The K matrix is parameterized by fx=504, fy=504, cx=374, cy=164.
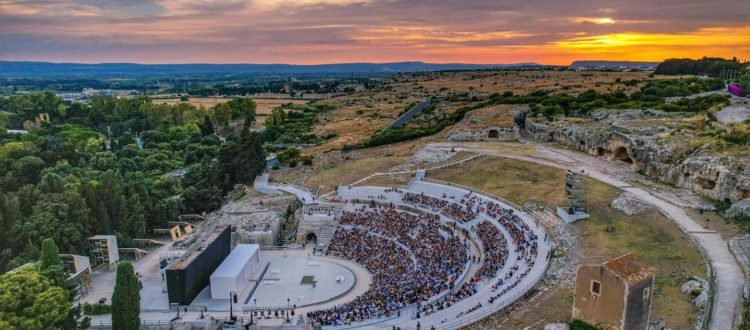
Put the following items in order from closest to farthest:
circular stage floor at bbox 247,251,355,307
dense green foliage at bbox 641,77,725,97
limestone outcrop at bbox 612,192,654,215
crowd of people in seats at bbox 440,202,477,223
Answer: circular stage floor at bbox 247,251,355,307
limestone outcrop at bbox 612,192,654,215
crowd of people in seats at bbox 440,202,477,223
dense green foliage at bbox 641,77,725,97

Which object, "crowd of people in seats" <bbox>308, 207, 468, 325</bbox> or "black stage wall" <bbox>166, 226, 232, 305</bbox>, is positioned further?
"black stage wall" <bbox>166, 226, 232, 305</bbox>

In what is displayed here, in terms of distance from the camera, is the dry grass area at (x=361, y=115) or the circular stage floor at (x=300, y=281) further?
the dry grass area at (x=361, y=115)

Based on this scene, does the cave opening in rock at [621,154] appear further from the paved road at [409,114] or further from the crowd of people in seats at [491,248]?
the paved road at [409,114]

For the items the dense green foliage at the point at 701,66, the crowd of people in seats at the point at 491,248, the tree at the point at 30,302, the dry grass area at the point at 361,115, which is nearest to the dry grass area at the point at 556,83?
the dense green foliage at the point at 701,66

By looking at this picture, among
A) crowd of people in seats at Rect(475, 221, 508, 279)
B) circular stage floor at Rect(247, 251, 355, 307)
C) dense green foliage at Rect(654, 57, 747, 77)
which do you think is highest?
dense green foliage at Rect(654, 57, 747, 77)

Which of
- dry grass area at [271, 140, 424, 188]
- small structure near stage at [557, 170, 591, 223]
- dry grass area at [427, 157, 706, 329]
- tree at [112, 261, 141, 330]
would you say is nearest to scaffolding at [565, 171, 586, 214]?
small structure near stage at [557, 170, 591, 223]

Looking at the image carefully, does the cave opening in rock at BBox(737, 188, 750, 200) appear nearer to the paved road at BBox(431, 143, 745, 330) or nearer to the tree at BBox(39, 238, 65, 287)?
the paved road at BBox(431, 143, 745, 330)
